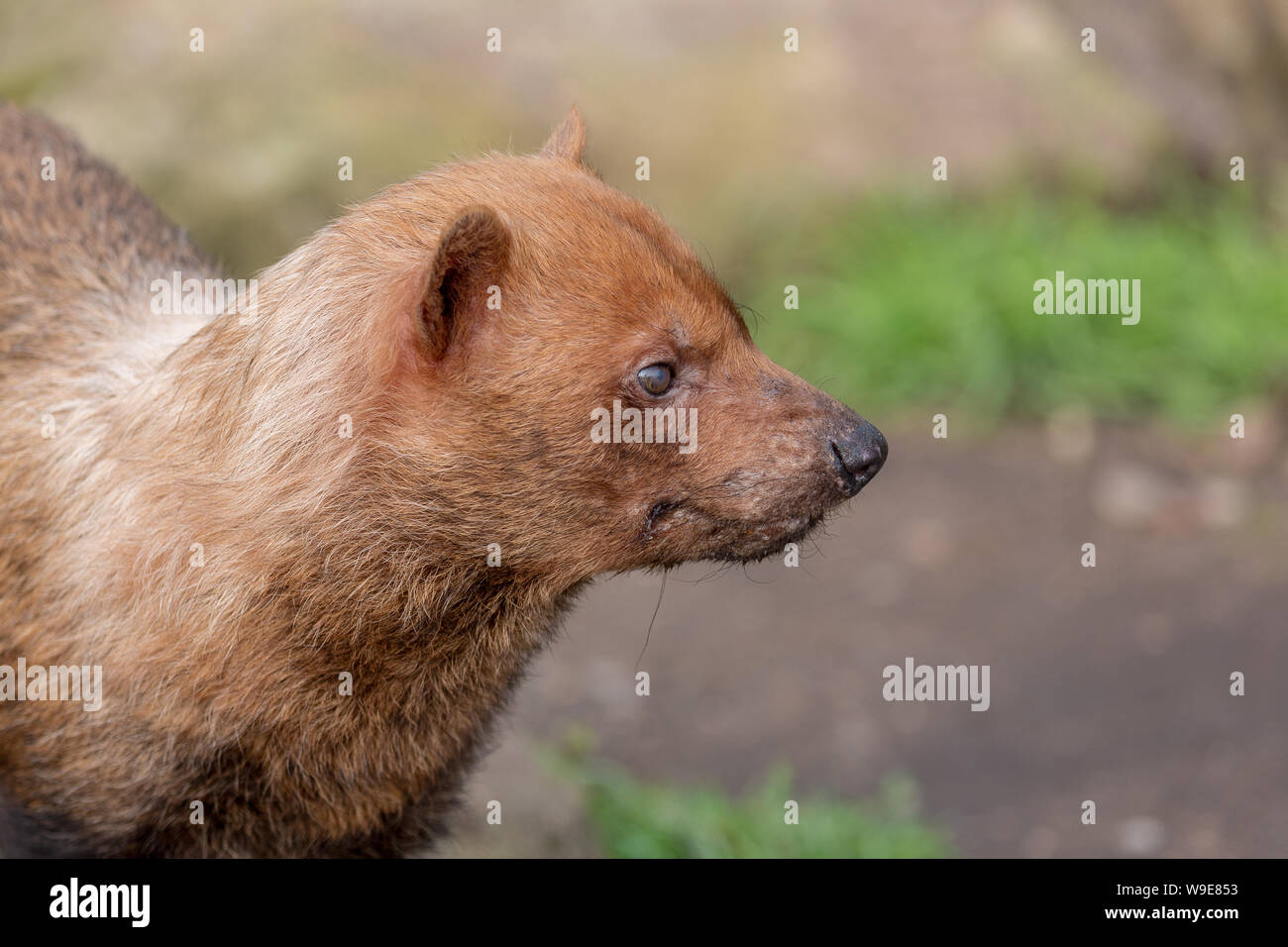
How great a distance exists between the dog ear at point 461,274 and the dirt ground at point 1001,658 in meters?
2.48

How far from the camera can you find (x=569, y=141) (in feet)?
14.0

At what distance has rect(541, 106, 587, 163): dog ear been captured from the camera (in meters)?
4.21

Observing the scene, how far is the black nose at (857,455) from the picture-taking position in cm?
378

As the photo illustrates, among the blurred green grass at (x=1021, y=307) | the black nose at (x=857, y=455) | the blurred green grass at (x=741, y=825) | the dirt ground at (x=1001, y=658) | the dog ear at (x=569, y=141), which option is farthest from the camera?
the blurred green grass at (x=1021, y=307)

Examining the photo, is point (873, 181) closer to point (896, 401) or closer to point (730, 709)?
point (896, 401)

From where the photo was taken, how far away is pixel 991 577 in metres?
7.67

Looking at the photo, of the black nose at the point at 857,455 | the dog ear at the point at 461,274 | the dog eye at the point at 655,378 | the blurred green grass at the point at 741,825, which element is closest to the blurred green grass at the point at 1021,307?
the blurred green grass at the point at 741,825

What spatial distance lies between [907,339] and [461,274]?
19.3 ft

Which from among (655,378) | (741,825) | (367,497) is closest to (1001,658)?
(741,825)

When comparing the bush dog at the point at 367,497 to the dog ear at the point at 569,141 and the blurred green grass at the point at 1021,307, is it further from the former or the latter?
the blurred green grass at the point at 1021,307

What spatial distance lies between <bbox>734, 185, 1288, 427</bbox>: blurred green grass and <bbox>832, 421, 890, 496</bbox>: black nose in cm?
505

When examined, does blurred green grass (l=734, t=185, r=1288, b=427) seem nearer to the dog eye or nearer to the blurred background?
the blurred background

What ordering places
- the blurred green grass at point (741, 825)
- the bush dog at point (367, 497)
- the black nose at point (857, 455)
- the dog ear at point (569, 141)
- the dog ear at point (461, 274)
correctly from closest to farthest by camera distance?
the dog ear at point (461, 274) < the bush dog at point (367, 497) < the black nose at point (857, 455) < the dog ear at point (569, 141) < the blurred green grass at point (741, 825)

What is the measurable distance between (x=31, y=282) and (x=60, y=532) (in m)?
0.96
